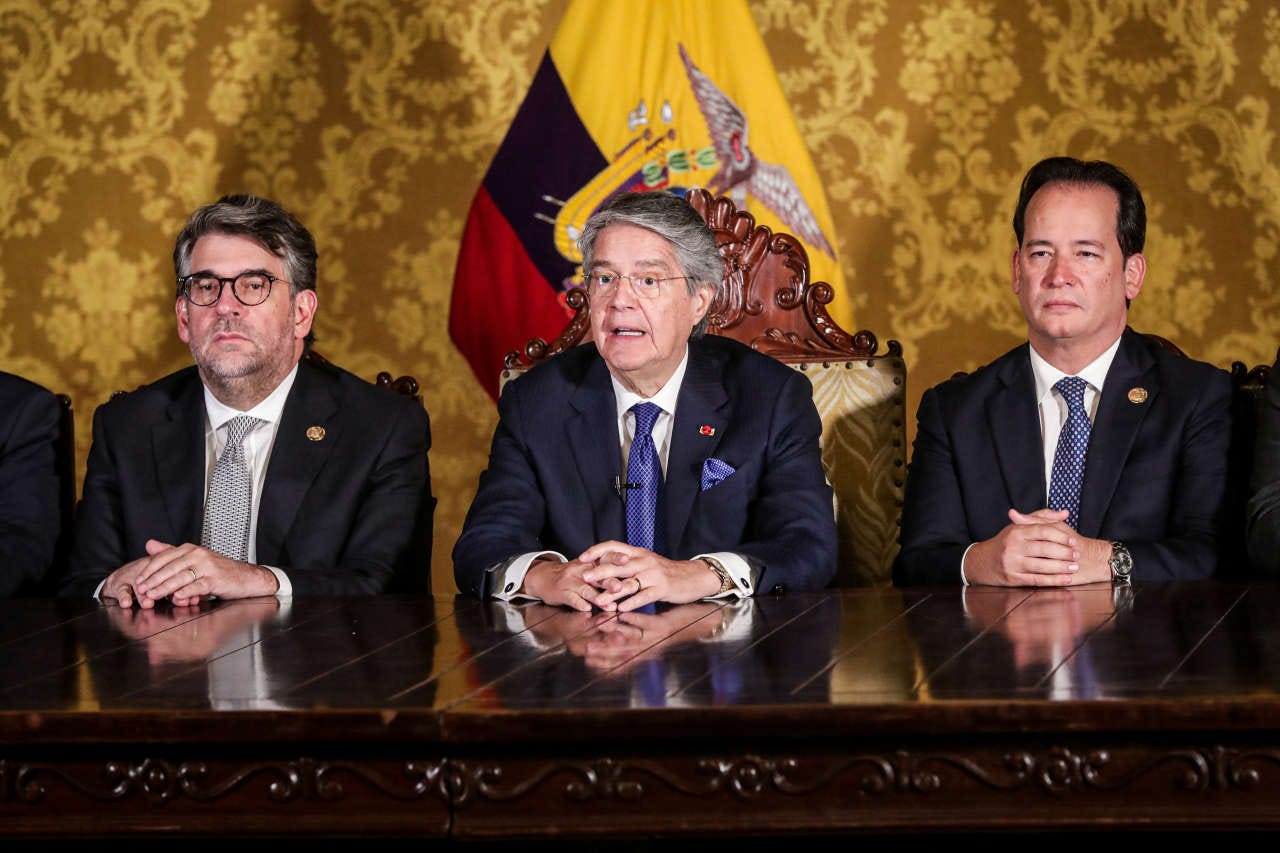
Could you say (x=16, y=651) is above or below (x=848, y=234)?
below

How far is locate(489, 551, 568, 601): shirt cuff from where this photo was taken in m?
2.65

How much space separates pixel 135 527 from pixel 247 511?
0.72ft

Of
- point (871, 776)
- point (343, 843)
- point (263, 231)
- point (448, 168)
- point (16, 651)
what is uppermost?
point (448, 168)

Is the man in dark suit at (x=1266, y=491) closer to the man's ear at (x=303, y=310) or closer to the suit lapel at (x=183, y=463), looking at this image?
the man's ear at (x=303, y=310)

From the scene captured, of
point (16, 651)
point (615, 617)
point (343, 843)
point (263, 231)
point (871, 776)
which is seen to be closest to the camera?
point (871, 776)

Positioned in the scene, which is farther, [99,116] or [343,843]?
[99,116]

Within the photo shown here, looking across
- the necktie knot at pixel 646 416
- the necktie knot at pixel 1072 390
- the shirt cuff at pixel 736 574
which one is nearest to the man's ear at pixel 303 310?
the necktie knot at pixel 646 416

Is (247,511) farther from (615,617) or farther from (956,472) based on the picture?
(956,472)

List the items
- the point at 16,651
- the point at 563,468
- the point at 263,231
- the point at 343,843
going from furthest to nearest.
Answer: the point at 263,231, the point at 563,468, the point at 16,651, the point at 343,843

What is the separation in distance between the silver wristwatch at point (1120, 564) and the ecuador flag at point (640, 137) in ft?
→ 6.02

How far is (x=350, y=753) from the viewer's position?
1764 mm

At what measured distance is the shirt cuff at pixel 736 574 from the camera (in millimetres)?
2600

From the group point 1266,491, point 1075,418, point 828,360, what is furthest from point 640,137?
point 1266,491

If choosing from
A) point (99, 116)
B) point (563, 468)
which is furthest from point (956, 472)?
point (99, 116)
